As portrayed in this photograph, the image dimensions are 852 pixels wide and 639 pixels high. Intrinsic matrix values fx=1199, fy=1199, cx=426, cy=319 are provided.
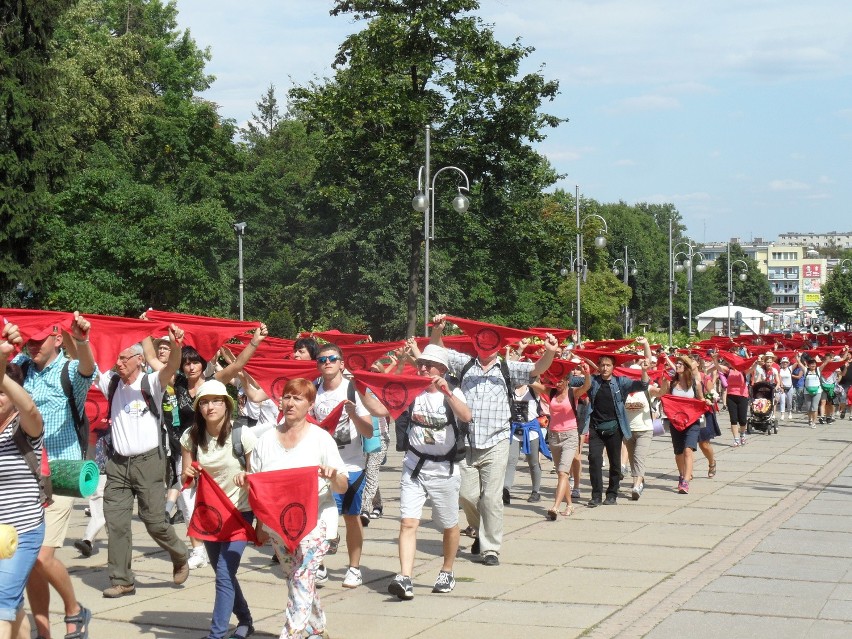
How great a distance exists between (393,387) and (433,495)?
0.84 metres

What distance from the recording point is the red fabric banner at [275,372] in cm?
1062

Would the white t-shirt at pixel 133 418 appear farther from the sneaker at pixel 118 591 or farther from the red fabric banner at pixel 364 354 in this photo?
Answer: the red fabric banner at pixel 364 354

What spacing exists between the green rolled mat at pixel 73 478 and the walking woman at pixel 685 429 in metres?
10.2

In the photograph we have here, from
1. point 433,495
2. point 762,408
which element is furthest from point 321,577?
point 762,408

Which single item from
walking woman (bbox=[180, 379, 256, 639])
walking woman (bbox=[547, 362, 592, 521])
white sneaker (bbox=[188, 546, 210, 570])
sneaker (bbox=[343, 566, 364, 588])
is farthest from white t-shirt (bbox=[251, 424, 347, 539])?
walking woman (bbox=[547, 362, 592, 521])

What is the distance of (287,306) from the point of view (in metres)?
62.3

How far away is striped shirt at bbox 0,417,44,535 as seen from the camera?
568 centimetres

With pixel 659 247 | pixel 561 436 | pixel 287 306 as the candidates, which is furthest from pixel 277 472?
pixel 659 247

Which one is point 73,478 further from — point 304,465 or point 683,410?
point 683,410

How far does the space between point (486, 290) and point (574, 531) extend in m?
40.3

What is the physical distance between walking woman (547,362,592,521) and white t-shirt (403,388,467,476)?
4541 mm

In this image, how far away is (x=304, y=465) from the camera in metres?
6.80

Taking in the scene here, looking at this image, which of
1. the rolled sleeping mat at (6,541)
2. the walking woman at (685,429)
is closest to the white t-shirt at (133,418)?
the rolled sleeping mat at (6,541)

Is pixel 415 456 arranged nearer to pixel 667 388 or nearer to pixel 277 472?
pixel 277 472
